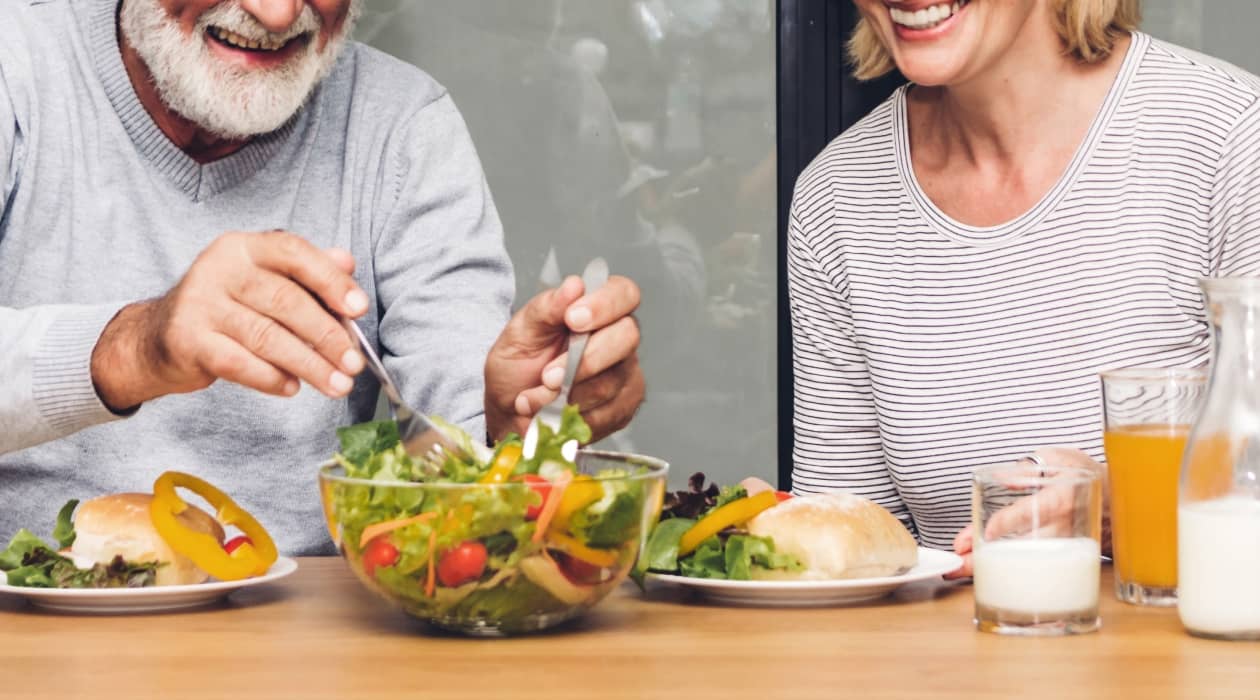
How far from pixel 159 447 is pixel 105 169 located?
38cm

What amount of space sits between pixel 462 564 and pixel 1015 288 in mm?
1071

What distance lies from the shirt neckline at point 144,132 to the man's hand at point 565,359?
0.62m

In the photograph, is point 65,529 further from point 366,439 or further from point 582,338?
point 582,338

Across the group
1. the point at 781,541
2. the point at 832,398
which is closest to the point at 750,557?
the point at 781,541

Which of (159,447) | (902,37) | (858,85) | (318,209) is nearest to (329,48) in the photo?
(318,209)

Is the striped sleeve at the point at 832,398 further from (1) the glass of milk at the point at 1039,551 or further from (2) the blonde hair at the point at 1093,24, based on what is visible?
(1) the glass of milk at the point at 1039,551

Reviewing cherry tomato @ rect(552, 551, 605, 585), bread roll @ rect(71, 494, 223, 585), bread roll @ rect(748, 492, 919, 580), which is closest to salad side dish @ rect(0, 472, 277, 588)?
bread roll @ rect(71, 494, 223, 585)

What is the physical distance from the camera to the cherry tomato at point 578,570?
110 cm

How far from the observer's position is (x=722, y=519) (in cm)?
131

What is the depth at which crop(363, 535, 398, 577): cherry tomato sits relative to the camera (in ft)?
3.57

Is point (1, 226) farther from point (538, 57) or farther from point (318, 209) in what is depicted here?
point (538, 57)

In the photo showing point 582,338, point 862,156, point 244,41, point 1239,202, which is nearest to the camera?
point 582,338

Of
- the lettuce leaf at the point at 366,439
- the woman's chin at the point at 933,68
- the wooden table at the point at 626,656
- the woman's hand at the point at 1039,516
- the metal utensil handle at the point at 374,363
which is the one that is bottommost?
the wooden table at the point at 626,656

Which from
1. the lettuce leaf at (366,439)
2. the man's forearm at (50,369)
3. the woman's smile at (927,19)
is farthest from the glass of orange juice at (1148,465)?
the man's forearm at (50,369)
